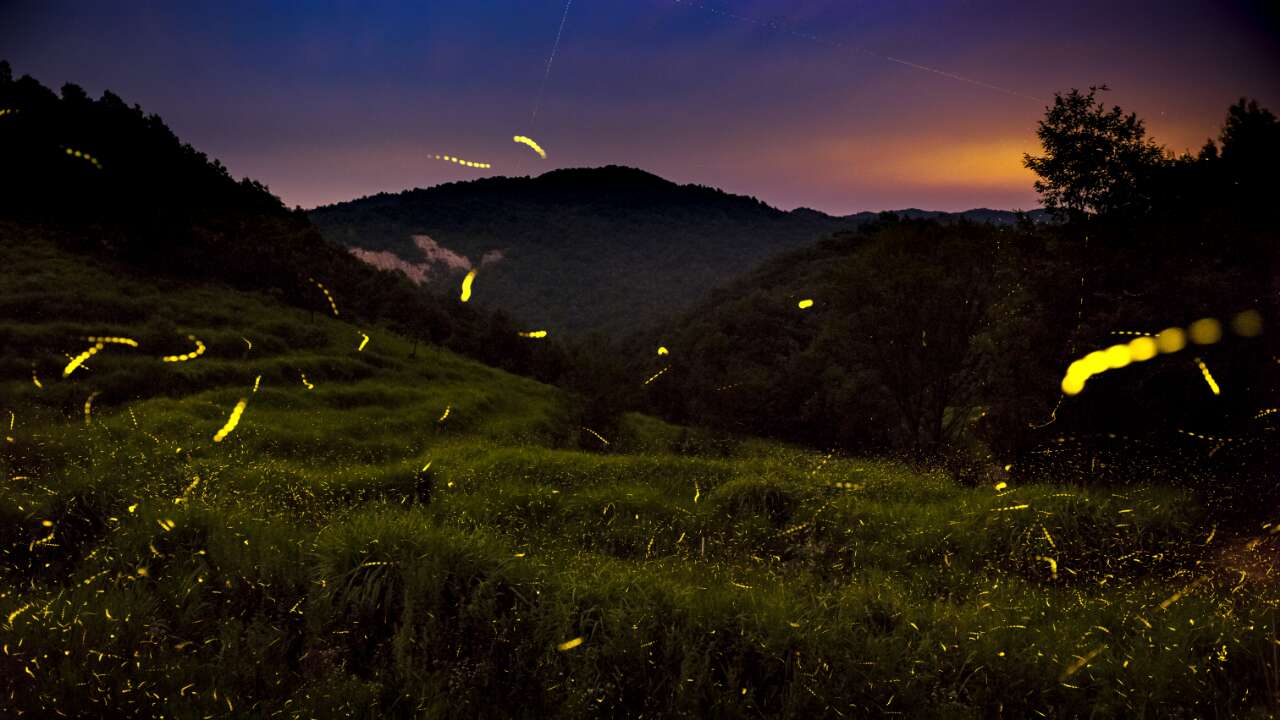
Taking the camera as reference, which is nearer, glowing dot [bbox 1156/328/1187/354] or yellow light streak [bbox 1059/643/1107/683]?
yellow light streak [bbox 1059/643/1107/683]

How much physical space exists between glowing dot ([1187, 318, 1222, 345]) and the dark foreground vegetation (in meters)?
0.22

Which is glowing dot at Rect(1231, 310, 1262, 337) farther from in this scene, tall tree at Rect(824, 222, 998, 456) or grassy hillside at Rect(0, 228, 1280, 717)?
tall tree at Rect(824, 222, 998, 456)

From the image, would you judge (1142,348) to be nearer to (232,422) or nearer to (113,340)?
(232,422)

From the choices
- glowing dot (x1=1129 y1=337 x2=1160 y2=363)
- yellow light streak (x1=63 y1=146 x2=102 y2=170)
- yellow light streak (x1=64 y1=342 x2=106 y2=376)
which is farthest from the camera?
yellow light streak (x1=63 y1=146 x2=102 y2=170)

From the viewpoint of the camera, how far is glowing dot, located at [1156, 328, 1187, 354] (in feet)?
35.5

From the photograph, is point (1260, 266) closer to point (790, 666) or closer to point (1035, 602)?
point (1035, 602)

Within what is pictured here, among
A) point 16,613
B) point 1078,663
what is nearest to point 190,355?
point 16,613

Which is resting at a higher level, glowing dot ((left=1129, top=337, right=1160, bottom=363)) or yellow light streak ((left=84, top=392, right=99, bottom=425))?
glowing dot ((left=1129, top=337, right=1160, bottom=363))

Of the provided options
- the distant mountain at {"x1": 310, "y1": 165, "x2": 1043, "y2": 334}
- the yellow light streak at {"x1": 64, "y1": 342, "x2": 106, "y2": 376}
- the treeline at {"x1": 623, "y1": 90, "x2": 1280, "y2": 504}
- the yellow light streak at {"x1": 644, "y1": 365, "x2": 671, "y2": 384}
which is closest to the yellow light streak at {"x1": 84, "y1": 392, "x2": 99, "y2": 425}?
the yellow light streak at {"x1": 64, "y1": 342, "x2": 106, "y2": 376}

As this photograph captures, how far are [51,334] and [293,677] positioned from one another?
22092mm

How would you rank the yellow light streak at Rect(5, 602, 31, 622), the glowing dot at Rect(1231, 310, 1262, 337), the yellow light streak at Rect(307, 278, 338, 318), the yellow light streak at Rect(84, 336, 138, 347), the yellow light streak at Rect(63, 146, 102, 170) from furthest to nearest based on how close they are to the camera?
the yellow light streak at Rect(307, 278, 338, 318) < the yellow light streak at Rect(63, 146, 102, 170) < the yellow light streak at Rect(84, 336, 138, 347) < the glowing dot at Rect(1231, 310, 1262, 337) < the yellow light streak at Rect(5, 602, 31, 622)

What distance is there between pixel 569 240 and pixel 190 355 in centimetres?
15181

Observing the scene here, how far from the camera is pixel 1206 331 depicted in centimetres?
1045

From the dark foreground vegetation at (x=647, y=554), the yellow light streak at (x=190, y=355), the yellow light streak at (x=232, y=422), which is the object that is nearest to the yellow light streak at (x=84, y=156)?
the yellow light streak at (x=190, y=355)
